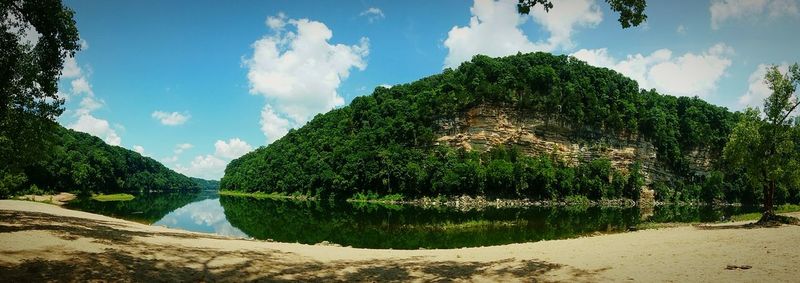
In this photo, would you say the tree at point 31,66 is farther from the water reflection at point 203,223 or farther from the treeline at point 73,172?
the treeline at point 73,172

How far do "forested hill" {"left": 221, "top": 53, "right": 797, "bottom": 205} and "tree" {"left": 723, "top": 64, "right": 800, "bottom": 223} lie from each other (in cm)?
6551

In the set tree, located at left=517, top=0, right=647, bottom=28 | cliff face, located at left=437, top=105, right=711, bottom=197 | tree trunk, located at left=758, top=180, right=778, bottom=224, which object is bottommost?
tree trunk, located at left=758, top=180, right=778, bottom=224

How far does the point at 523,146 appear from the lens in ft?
342

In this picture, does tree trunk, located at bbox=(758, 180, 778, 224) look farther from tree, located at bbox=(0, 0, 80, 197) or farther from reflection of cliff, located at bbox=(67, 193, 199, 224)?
reflection of cliff, located at bbox=(67, 193, 199, 224)

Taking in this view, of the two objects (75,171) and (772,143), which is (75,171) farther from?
(772,143)

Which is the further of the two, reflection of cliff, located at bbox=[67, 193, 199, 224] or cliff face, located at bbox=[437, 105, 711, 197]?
cliff face, located at bbox=[437, 105, 711, 197]

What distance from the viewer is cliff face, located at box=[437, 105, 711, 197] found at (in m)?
103

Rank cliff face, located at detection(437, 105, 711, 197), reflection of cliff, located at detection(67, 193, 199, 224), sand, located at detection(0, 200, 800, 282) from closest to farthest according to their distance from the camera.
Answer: sand, located at detection(0, 200, 800, 282), reflection of cliff, located at detection(67, 193, 199, 224), cliff face, located at detection(437, 105, 711, 197)

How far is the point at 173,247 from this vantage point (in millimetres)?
15727

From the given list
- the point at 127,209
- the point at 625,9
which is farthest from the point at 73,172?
the point at 625,9

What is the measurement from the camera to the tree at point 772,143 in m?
23.8

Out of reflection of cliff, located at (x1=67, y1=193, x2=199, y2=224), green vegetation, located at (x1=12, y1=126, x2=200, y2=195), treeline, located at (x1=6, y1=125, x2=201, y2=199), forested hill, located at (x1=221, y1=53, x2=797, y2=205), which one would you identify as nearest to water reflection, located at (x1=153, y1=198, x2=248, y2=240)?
reflection of cliff, located at (x1=67, y1=193, x2=199, y2=224)

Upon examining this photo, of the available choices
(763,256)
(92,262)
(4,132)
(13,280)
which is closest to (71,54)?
(4,132)

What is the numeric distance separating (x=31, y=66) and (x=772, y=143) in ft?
119
